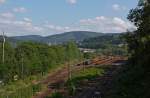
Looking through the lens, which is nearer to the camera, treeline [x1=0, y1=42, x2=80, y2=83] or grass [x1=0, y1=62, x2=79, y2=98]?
grass [x1=0, y1=62, x2=79, y2=98]

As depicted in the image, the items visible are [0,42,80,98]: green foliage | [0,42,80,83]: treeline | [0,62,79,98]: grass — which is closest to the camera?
[0,62,79,98]: grass

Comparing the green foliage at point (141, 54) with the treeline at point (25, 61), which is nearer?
the green foliage at point (141, 54)

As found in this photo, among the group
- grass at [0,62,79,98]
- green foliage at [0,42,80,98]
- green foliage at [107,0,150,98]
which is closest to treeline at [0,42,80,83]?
green foliage at [0,42,80,98]

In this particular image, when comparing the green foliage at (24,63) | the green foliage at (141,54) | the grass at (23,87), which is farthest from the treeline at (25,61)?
the green foliage at (141,54)

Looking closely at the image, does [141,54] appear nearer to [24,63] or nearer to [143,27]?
[143,27]

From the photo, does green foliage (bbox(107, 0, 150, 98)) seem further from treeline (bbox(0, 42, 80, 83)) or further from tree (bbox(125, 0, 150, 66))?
treeline (bbox(0, 42, 80, 83))

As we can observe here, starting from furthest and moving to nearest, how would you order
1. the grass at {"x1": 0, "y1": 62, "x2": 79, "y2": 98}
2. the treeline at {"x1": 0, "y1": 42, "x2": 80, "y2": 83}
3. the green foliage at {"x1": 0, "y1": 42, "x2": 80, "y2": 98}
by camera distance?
the treeline at {"x1": 0, "y1": 42, "x2": 80, "y2": 83}
the green foliage at {"x1": 0, "y1": 42, "x2": 80, "y2": 98}
the grass at {"x1": 0, "y1": 62, "x2": 79, "y2": 98}

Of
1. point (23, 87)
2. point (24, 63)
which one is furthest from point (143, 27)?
point (24, 63)

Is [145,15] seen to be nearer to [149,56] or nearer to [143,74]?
[149,56]

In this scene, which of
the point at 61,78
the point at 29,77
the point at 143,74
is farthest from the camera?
the point at 61,78

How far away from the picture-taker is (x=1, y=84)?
195 ft

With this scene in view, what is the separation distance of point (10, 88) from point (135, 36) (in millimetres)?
19674

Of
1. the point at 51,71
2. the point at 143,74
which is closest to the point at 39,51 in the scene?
the point at 51,71

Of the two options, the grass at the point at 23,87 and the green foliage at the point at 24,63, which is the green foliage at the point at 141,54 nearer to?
the grass at the point at 23,87
